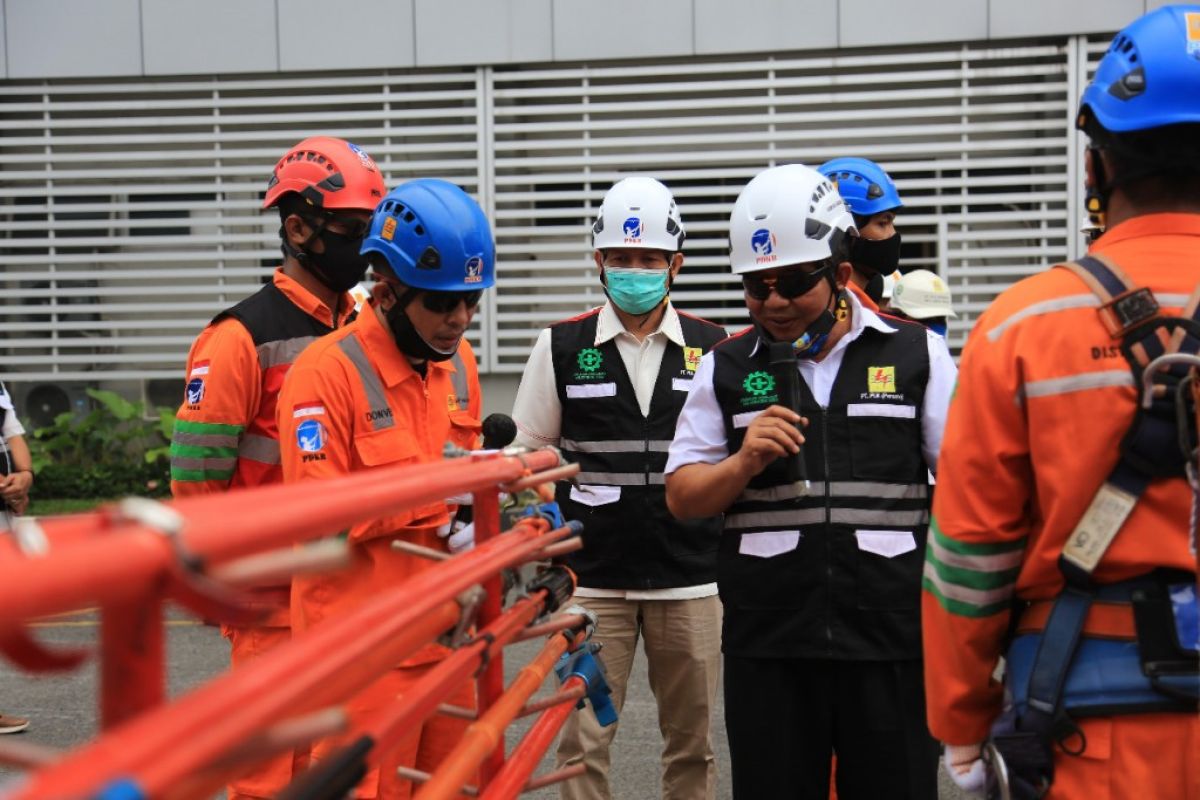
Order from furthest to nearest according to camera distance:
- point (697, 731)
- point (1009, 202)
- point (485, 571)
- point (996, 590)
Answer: point (1009, 202) < point (697, 731) < point (996, 590) < point (485, 571)

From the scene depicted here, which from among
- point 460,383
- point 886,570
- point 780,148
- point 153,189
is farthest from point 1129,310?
point 153,189

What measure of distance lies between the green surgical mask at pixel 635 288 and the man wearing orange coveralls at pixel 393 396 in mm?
1401

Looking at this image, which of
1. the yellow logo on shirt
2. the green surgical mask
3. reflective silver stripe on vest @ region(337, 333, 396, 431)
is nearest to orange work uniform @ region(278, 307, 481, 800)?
reflective silver stripe on vest @ region(337, 333, 396, 431)

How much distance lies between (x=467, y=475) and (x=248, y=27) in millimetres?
12229

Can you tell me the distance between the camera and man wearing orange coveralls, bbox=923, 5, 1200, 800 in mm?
2363

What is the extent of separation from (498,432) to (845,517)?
1015 millimetres

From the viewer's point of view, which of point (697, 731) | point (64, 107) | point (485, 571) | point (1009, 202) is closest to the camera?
point (485, 571)

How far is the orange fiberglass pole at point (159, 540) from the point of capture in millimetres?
1059

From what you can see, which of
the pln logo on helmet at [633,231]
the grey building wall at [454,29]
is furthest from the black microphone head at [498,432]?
the grey building wall at [454,29]

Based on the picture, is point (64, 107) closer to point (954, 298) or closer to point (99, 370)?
point (99, 370)

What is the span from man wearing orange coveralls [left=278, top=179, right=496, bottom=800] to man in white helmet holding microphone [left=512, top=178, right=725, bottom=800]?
1.32 m

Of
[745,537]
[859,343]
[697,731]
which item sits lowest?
[697,731]

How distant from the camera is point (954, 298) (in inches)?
520

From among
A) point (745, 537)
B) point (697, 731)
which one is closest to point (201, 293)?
point (697, 731)
